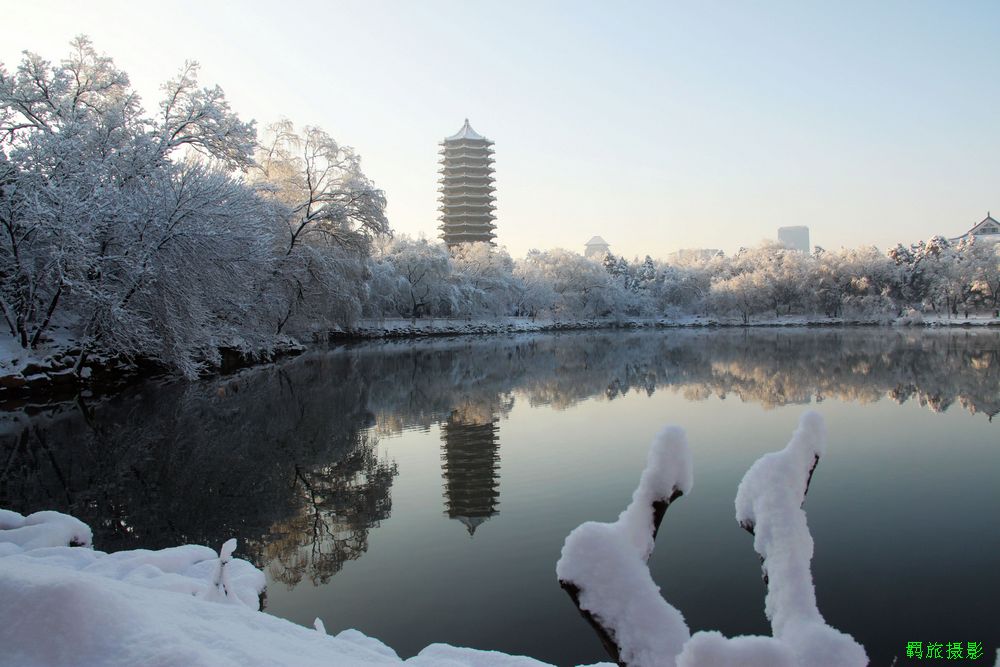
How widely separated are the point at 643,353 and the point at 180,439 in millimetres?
19641

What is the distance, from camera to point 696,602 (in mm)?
4426

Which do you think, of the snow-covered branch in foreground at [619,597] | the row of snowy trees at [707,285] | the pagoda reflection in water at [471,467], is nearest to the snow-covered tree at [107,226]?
the pagoda reflection in water at [471,467]

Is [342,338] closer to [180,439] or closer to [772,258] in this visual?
[180,439]

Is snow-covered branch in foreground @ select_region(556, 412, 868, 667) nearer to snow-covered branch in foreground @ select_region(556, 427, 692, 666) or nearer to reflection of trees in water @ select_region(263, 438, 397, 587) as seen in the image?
snow-covered branch in foreground @ select_region(556, 427, 692, 666)

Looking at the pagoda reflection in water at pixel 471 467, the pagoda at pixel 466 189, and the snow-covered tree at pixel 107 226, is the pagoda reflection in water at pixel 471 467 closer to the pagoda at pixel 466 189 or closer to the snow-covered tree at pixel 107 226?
the snow-covered tree at pixel 107 226

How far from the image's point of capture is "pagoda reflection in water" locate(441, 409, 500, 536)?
6.55 m

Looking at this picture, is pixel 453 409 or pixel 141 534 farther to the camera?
pixel 453 409

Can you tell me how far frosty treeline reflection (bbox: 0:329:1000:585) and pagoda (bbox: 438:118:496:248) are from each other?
47.5 m

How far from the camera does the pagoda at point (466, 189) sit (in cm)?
6919

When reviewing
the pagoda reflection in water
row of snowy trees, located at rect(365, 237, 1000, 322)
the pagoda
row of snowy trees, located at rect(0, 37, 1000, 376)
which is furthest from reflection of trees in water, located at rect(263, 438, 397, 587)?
the pagoda

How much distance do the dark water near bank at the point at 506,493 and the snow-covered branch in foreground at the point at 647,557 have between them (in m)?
2.84

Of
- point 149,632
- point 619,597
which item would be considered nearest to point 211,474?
point 149,632

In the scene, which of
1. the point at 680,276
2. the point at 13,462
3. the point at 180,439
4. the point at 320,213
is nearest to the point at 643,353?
the point at 320,213

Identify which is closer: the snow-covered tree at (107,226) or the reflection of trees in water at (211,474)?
the reflection of trees in water at (211,474)
